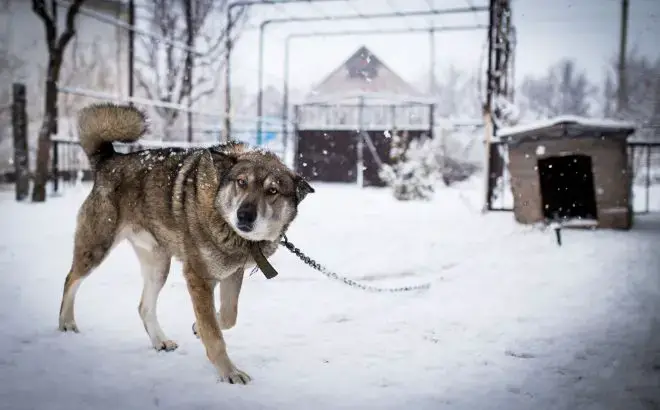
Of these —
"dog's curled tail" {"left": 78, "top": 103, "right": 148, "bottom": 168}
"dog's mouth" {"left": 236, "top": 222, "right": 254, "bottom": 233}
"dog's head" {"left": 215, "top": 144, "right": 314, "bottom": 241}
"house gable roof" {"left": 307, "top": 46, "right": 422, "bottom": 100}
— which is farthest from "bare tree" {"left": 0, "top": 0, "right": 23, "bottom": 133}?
"dog's mouth" {"left": 236, "top": 222, "right": 254, "bottom": 233}

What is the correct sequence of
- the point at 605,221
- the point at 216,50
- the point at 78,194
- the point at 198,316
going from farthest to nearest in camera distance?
the point at 216,50, the point at 78,194, the point at 605,221, the point at 198,316

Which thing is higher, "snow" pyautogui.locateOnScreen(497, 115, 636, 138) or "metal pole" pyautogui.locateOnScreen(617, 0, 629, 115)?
"metal pole" pyautogui.locateOnScreen(617, 0, 629, 115)

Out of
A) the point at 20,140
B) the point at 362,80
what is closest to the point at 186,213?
the point at 20,140

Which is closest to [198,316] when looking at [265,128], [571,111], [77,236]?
[77,236]

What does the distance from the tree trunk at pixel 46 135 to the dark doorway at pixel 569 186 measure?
Result: 8.11 m

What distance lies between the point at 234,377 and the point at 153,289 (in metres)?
0.92

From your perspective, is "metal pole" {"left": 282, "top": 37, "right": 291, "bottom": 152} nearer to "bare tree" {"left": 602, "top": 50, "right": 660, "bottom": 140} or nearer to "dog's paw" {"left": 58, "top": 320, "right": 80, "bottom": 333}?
"bare tree" {"left": 602, "top": 50, "right": 660, "bottom": 140}

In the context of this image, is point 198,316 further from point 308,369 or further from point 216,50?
point 216,50

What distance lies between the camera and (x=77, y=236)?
2.89 meters

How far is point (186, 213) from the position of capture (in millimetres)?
2633

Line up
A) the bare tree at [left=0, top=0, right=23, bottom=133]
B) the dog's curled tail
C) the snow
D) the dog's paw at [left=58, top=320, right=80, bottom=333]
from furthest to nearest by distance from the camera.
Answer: the bare tree at [left=0, top=0, right=23, bottom=133]
the snow
the dog's curled tail
the dog's paw at [left=58, top=320, right=80, bottom=333]

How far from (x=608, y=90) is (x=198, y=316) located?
13.0 meters

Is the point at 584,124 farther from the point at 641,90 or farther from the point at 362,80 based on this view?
→ the point at 362,80

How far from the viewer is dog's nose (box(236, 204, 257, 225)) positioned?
237 cm
